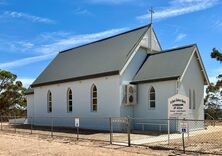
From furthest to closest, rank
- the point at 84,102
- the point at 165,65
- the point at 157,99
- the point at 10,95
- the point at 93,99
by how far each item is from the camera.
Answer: the point at 10,95
the point at 84,102
the point at 93,99
the point at 165,65
the point at 157,99

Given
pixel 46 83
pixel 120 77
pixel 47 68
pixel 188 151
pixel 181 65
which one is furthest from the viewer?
pixel 47 68

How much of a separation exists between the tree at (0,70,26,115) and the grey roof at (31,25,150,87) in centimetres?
1588

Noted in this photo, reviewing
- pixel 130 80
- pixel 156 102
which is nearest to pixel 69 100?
pixel 130 80

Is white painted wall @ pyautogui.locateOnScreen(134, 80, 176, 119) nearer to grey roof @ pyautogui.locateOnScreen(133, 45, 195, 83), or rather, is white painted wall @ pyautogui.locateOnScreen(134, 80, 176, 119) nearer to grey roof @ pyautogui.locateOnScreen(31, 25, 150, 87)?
grey roof @ pyautogui.locateOnScreen(133, 45, 195, 83)

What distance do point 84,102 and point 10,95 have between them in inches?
1032

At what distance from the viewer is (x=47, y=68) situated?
40.2 meters

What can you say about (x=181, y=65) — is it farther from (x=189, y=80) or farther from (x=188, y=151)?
(x=188, y=151)

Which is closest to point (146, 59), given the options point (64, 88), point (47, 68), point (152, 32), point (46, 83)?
point (152, 32)

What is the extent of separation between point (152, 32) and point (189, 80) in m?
6.05

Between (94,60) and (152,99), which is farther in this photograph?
(94,60)

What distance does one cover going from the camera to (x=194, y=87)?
1131 inches

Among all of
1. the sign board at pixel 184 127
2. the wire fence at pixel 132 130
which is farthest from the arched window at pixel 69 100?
the sign board at pixel 184 127

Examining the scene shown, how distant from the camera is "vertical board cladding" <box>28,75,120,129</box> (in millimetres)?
28652

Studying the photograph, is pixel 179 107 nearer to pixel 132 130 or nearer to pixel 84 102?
pixel 132 130
